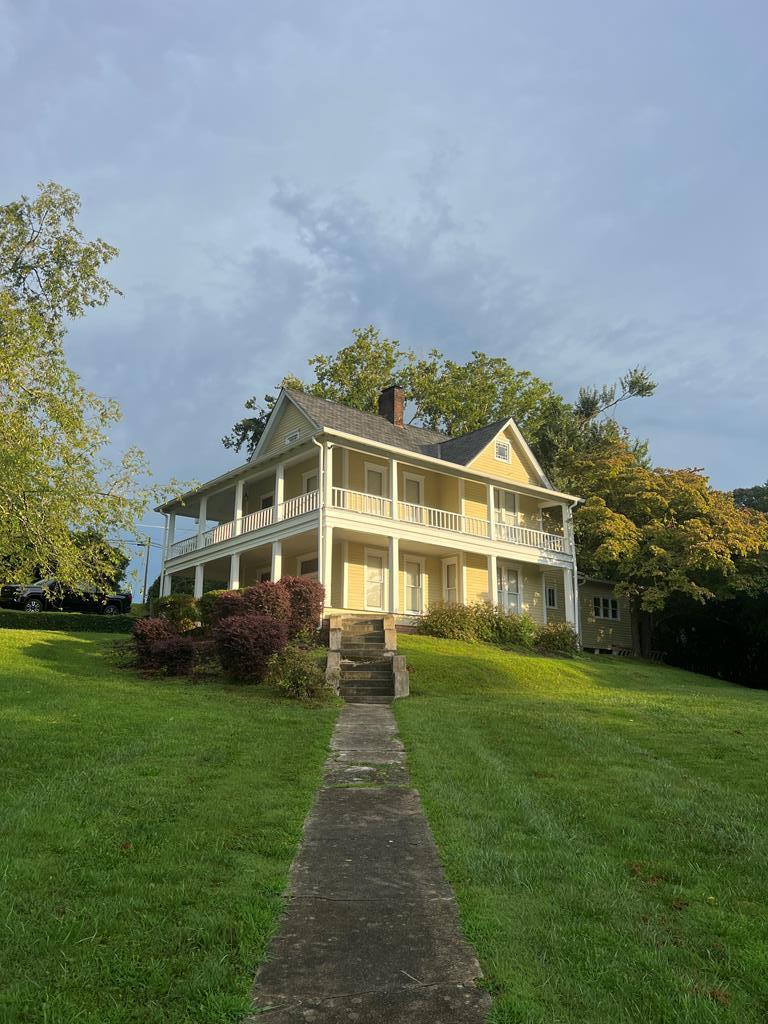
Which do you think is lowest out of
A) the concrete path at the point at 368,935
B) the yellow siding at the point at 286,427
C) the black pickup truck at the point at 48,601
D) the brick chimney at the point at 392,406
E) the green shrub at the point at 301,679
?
the concrete path at the point at 368,935

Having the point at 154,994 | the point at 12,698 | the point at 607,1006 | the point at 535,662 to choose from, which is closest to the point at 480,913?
the point at 607,1006

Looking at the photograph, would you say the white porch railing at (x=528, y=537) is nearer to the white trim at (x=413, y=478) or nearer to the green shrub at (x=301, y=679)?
the white trim at (x=413, y=478)

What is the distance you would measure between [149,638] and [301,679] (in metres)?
4.31

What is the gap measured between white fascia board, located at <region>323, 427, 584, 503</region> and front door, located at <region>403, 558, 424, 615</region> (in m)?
3.56

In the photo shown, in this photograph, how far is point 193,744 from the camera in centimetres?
810

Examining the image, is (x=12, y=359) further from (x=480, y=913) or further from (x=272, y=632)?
(x=480, y=913)

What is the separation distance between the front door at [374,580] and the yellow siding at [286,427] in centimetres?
503

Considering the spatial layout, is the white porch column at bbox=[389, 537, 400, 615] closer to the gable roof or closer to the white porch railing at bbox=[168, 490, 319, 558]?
the white porch railing at bbox=[168, 490, 319, 558]

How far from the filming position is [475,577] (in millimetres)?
27875

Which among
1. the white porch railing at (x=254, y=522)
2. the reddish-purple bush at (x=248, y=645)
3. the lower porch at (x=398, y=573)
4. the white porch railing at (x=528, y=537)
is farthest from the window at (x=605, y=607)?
the reddish-purple bush at (x=248, y=645)

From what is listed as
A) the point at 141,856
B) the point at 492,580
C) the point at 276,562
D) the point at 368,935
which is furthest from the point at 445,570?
the point at 368,935

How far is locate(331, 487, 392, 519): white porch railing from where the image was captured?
75.8 feet

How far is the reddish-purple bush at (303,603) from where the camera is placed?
58.7 feet

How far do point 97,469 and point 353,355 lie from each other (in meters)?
29.8
